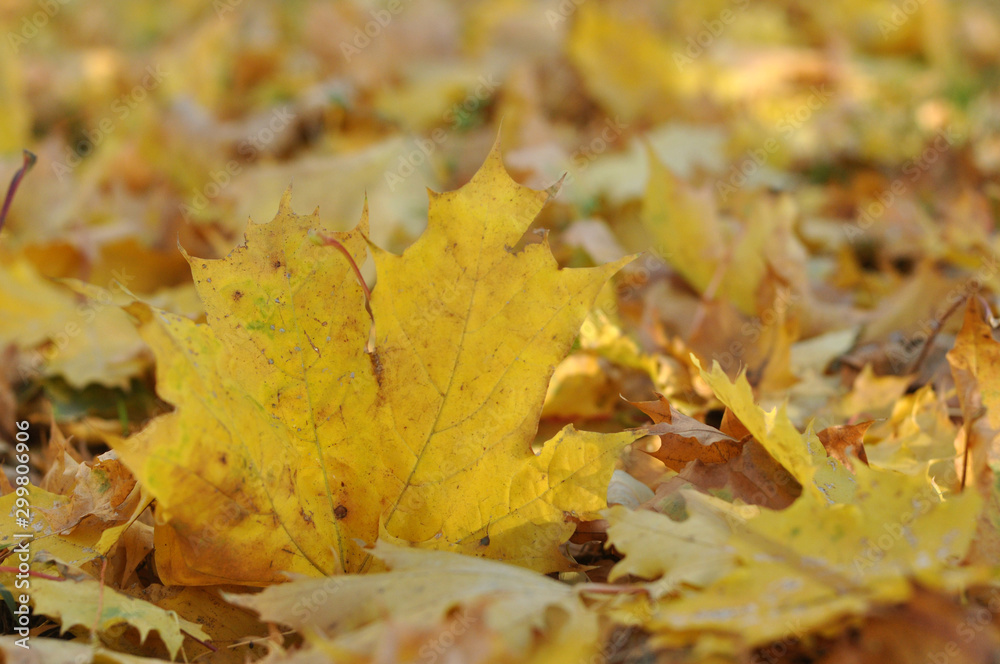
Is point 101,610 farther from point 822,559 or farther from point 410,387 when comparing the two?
point 822,559

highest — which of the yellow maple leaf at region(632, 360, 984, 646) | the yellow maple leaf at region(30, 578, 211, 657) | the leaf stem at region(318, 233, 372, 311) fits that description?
the leaf stem at region(318, 233, 372, 311)

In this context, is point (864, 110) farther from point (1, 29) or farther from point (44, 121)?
point (1, 29)

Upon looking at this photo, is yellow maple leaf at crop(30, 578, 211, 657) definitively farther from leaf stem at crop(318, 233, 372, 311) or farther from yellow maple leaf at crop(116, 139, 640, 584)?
leaf stem at crop(318, 233, 372, 311)

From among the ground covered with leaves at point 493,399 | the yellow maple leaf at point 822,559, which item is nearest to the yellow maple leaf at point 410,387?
the ground covered with leaves at point 493,399

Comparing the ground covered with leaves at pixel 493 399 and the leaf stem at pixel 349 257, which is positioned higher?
the leaf stem at pixel 349 257

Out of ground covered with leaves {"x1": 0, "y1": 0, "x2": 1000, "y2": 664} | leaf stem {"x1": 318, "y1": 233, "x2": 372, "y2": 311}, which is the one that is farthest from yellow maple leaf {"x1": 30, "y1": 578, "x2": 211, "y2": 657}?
leaf stem {"x1": 318, "y1": 233, "x2": 372, "y2": 311}

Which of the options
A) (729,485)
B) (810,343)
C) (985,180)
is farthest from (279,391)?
(985,180)

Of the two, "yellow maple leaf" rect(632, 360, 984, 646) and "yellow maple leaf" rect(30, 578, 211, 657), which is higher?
"yellow maple leaf" rect(632, 360, 984, 646)

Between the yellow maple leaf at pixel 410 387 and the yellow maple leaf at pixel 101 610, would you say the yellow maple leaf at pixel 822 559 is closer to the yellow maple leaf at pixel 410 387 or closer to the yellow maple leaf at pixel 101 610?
the yellow maple leaf at pixel 410 387

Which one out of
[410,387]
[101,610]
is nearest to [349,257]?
[410,387]
